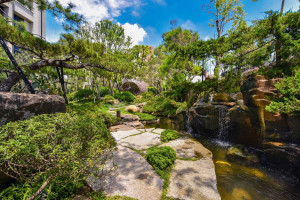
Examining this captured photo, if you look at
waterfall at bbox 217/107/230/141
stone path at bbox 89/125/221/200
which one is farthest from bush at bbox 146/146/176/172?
waterfall at bbox 217/107/230/141

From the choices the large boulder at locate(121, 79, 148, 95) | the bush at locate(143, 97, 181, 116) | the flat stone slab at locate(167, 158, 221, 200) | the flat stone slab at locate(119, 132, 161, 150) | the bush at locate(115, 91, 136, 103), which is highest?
the large boulder at locate(121, 79, 148, 95)

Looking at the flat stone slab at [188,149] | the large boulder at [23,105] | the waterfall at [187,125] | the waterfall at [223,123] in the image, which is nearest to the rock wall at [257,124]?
the waterfall at [223,123]

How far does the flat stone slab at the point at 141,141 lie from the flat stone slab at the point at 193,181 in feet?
3.87

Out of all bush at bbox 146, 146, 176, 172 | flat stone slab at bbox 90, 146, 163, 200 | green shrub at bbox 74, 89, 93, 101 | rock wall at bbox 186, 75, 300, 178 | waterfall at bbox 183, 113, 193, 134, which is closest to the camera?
flat stone slab at bbox 90, 146, 163, 200

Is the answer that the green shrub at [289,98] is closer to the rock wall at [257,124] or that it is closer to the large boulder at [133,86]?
the rock wall at [257,124]

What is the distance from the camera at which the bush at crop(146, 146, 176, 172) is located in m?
2.69

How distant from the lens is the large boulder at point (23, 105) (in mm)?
2156

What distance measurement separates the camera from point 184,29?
10.8 m

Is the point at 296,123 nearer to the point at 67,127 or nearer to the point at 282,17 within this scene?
the point at 282,17

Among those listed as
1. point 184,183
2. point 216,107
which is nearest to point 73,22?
point 184,183

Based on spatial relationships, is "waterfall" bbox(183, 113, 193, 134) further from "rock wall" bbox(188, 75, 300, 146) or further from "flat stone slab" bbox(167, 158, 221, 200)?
"flat stone slab" bbox(167, 158, 221, 200)

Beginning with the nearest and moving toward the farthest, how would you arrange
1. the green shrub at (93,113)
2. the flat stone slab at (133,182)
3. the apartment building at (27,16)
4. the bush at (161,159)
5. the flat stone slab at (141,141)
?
the flat stone slab at (133,182) → the bush at (161,159) → the flat stone slab at (141,141) → the green shrub at (93,113) → the apartment building at (27,16)

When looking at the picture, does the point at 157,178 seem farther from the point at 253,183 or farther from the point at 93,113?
the point at 93,113

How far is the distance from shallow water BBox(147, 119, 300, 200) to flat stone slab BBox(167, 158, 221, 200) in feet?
1.11
